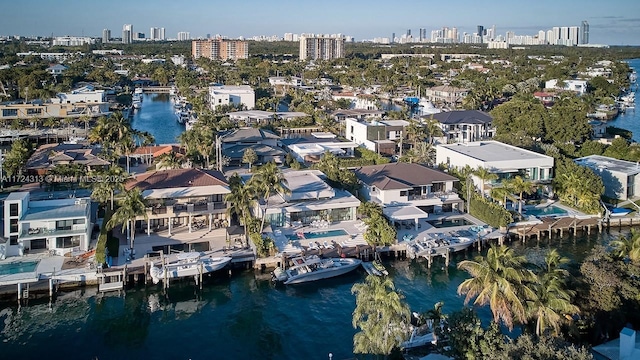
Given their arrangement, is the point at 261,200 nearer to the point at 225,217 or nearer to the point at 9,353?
the point at 225,217

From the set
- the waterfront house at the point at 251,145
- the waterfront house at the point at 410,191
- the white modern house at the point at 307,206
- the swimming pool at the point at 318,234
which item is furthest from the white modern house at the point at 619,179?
the waterfront house at the point at 251,145

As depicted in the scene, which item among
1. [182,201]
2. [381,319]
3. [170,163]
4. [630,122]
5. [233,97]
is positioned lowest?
[381,319]

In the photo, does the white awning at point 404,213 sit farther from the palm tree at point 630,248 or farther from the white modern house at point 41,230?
the white modern house at point 41,230

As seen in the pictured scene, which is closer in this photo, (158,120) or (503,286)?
(503,286)

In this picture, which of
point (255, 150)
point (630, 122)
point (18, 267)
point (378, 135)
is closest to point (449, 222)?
point (255, 150)

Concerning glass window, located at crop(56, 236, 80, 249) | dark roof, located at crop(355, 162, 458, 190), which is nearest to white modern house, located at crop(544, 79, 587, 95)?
dark roof, located at crop(355, 162, 458, 190)

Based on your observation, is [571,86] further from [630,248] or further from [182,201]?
[182,201]
